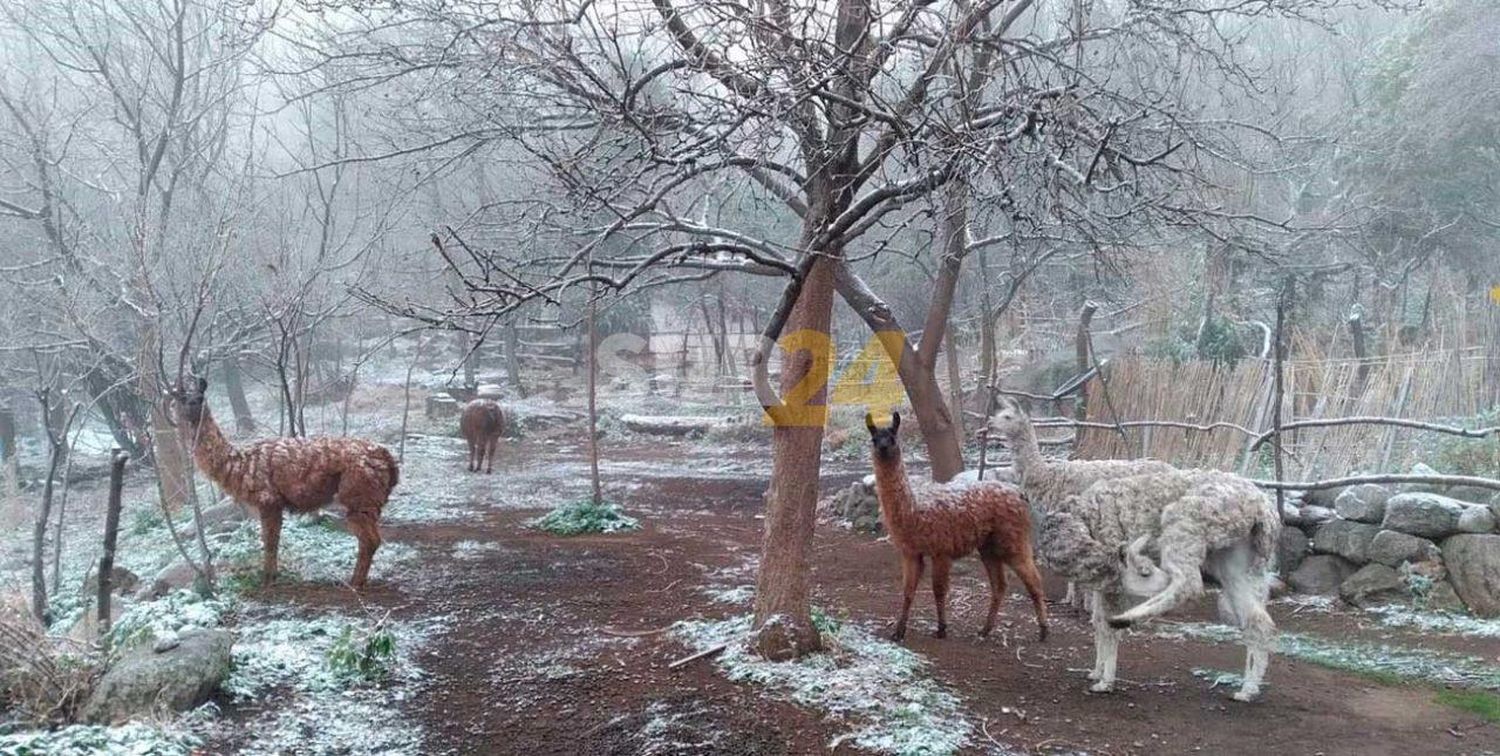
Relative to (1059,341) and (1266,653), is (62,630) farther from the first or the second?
(1059,341)

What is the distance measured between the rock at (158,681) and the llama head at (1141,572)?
4.82 metres

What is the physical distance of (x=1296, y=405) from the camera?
9.60 m

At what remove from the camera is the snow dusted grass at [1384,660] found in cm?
541

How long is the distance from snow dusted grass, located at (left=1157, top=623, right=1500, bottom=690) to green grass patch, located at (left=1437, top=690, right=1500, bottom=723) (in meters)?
0.14

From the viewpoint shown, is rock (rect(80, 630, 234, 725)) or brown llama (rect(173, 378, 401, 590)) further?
brown llama (rect(173, 378, 401, 590))

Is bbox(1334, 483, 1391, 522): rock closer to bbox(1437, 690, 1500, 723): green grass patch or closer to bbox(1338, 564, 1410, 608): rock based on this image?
bbox(1338, 564, 1410, 608): rock

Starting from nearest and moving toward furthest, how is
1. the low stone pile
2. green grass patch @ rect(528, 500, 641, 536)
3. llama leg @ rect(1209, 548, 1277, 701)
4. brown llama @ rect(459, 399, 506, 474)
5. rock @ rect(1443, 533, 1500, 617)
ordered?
llama leg @ rect(1209, 548, 1277, 701) → rock @ rect(1443, 533, 1500, 617) → the low stone pile → green grass patch @ rect(528, 500, 641, 536) → brown llama @ rect(459, 399, 506, 474)

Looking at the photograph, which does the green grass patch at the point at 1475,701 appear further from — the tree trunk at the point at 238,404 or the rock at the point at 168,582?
the tree trunk at the point at 238,404

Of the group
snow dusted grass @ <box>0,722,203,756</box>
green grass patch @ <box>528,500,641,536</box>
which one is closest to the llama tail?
snow dusted grass @ <box>0,722,203,756</box>

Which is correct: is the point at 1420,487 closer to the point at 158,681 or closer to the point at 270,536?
the point at 158,681

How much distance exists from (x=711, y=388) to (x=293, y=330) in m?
14.6

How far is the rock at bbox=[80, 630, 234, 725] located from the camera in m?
4.52

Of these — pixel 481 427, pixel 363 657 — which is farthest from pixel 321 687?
pixel 481 427

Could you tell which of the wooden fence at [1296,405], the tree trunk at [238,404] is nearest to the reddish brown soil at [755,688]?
the wooden fence at [1296,405]
